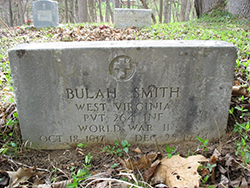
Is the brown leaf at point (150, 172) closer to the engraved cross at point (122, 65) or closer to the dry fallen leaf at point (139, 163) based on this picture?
the dry fallen leaf at point (139, 163)

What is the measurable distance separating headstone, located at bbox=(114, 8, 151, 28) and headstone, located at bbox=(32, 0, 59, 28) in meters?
3.04

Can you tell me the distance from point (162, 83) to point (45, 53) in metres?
1.19

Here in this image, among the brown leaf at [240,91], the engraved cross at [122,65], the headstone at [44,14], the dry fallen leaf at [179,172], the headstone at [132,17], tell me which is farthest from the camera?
the headstone at [44,14]

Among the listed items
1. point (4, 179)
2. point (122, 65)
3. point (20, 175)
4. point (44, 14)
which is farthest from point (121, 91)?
point (44, 14)

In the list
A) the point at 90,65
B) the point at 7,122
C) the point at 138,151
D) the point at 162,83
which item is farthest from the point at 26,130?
the point at 162,83

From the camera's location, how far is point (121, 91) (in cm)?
220

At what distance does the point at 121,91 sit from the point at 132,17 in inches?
263

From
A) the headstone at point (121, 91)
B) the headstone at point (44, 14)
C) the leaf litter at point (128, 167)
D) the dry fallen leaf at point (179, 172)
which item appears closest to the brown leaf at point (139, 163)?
the leaf litter at point (128, 167)

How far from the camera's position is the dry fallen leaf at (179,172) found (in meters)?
1.87

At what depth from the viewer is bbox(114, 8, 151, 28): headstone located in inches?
320

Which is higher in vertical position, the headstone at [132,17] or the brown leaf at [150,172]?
the headstone at [132,17]

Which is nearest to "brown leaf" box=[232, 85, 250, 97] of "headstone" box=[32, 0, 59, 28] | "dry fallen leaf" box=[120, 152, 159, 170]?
"dry fallen leaf" box=[120, 152, 159, 170]

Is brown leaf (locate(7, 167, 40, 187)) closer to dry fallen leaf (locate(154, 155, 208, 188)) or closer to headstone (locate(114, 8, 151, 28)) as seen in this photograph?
dry fallen leaf (locate(154, 155, 208, 188))

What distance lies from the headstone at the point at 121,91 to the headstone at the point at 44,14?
805cm
